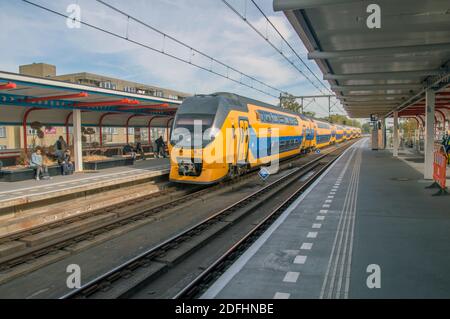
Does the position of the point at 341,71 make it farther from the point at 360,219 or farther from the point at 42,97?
the point at 42,97

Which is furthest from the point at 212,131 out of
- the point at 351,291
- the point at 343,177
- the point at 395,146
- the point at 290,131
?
the point at 395,146

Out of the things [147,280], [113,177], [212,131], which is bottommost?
[147,280]

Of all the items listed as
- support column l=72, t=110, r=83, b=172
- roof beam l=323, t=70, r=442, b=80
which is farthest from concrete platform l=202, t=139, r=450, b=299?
support column l=72, t=110, r=83, b=172

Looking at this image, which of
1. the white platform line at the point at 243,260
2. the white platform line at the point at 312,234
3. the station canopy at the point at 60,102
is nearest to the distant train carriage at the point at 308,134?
the station canopy at the point at 60,102

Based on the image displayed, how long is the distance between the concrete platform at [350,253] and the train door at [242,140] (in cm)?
411

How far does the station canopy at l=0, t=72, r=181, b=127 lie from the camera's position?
1288 centimetres

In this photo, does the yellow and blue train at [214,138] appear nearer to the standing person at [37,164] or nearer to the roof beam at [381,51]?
the roof beam at [381,51]

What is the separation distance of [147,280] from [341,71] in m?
11.0

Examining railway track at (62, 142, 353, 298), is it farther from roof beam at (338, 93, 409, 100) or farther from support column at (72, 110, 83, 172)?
roof beam at (338, 93, 409, 100)

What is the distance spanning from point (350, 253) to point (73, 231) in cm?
666

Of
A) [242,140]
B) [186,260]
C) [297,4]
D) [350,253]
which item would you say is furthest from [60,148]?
[350,253]

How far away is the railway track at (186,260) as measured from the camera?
566 cm

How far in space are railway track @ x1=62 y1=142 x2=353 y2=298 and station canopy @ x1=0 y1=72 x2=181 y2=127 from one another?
8.05m
